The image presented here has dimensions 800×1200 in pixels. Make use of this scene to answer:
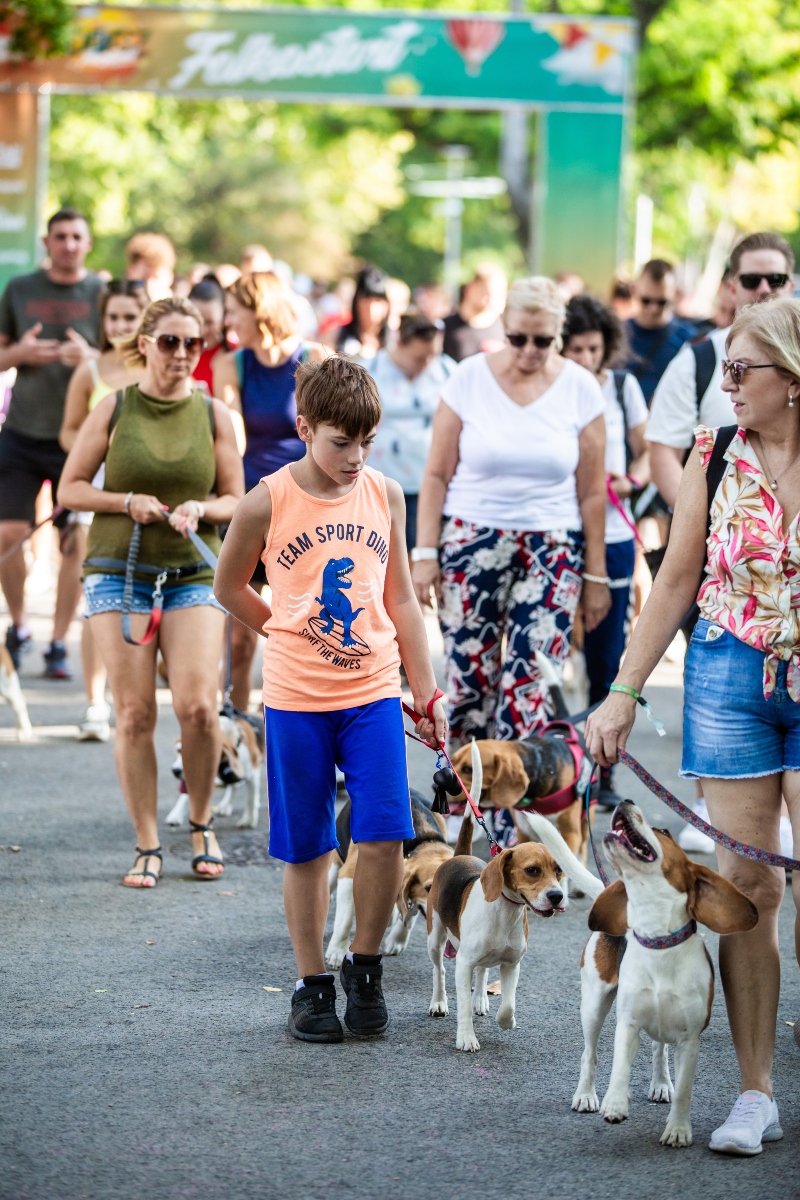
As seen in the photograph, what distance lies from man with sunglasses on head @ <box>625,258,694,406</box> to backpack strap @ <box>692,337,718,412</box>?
344 cm

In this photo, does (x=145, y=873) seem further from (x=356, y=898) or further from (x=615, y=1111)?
(x=615, y=1111)

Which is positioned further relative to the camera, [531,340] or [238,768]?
[238,768]

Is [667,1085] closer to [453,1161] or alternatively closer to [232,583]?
[453,1161]

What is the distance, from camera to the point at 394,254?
214 ft

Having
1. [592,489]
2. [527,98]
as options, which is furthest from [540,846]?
[527,98]

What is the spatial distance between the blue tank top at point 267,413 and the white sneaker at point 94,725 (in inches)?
69.5

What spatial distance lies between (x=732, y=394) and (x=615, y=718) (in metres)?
0.87

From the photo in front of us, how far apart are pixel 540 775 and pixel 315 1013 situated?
5.45 ft

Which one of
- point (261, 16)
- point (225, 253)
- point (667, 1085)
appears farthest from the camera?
point (225, 253)

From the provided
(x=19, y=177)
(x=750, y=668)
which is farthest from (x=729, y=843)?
(x=19, y=177)

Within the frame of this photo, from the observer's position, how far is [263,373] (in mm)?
7375

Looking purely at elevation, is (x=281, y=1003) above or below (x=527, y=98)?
below

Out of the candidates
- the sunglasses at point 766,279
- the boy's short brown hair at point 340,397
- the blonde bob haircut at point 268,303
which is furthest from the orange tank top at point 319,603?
the blonde bob haircut at point 268,303

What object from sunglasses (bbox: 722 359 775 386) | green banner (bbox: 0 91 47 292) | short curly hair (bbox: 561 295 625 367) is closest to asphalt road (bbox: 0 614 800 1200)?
sunglasses (bbox: 722 359 775 386)
